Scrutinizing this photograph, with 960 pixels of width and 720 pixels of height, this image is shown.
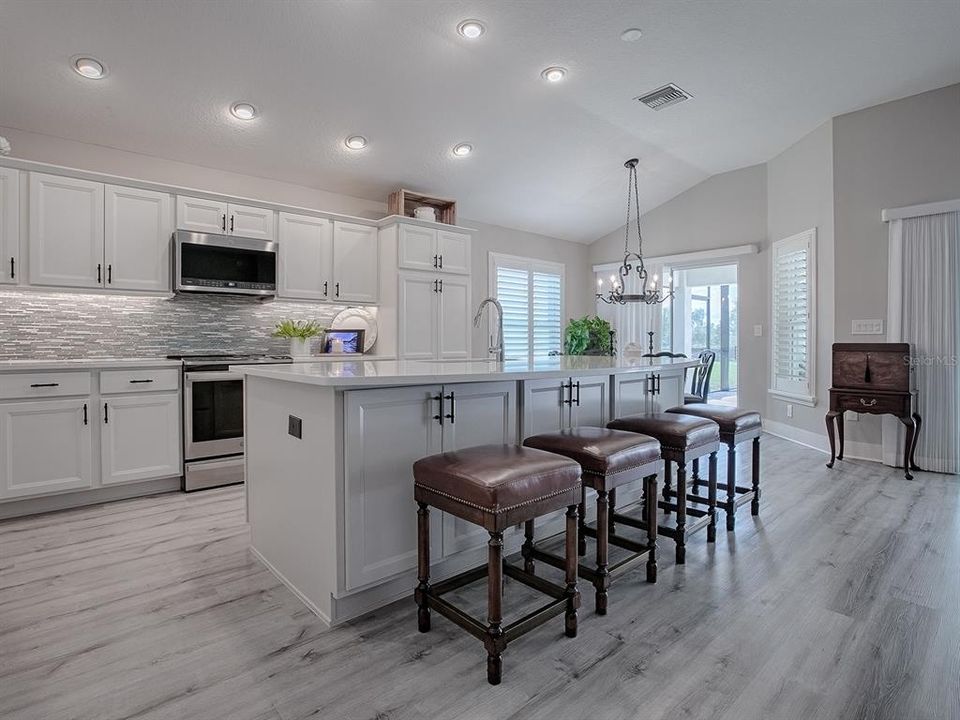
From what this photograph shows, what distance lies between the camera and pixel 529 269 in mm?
7027

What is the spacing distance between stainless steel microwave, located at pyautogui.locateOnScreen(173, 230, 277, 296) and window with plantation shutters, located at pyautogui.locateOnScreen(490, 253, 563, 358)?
298 centimetres

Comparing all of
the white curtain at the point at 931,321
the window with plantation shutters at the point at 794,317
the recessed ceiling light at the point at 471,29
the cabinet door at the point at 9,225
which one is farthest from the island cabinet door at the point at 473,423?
the window with plantation shutters at the point at 794,317

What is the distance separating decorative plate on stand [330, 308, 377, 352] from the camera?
5.16m

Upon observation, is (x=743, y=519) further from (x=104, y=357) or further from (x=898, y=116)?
(x=104, y=357)

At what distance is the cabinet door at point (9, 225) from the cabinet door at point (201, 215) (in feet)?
3.06

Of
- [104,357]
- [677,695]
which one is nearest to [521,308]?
[104,357]

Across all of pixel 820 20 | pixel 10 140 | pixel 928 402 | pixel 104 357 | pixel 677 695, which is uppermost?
pixel 820 20

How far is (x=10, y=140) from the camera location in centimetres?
356

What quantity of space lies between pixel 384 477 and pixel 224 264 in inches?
119

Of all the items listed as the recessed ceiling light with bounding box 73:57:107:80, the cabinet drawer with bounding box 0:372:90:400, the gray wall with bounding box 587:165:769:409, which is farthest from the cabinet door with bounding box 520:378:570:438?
the gray wall with bounding box 587:165:769:409

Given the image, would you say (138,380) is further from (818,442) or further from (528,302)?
(818,442)

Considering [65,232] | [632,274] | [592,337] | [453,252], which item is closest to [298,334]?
[65,232]

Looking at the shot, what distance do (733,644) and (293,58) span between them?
4.02m

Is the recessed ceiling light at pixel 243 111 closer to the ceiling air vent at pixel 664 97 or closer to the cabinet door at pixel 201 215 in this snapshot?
the cabinet door at pixel 201 215
